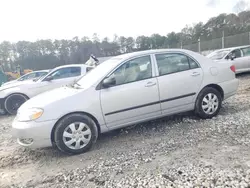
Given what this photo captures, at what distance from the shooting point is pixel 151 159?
3369mm

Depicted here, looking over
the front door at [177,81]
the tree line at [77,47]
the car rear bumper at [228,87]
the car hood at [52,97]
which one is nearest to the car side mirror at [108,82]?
the car hood at [52,97]

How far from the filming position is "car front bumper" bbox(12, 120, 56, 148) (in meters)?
3.65

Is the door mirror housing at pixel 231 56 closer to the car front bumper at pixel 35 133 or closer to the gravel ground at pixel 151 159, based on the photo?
the gravel ground at pixel 151 159

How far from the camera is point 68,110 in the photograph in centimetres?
377

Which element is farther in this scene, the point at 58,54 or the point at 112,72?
the point at 58,54

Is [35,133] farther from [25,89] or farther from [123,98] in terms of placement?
[25,89]

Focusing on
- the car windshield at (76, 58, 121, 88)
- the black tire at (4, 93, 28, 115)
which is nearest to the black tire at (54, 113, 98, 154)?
the car windshield at (76, 58, 121, 88)

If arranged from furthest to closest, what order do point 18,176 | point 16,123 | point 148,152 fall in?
point 16,123 → point 148,152 → point 18,176

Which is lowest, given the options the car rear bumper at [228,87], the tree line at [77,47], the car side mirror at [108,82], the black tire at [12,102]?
the black tire at [12,102]

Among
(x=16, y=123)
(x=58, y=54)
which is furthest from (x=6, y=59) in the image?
(x=16, y=123)

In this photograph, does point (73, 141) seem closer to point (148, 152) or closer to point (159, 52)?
point (148, 152)

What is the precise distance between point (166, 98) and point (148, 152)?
1.22 meters

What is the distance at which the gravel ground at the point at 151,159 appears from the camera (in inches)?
112

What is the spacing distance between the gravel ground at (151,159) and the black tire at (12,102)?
291 centimetres
